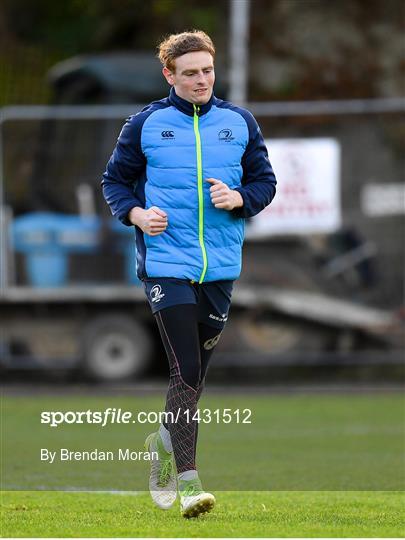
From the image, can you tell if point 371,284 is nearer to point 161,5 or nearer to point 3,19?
point 161,5

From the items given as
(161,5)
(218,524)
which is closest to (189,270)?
(218,524)

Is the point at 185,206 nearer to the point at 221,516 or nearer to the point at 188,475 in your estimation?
the point at 188,475

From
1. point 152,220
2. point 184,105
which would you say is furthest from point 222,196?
point 184,105

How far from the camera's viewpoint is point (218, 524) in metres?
6.38

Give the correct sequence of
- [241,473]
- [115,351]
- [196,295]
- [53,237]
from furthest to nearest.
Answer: [115,351] → [53,237] → [241,473] → [196,295]

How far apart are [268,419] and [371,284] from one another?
13.7 ft

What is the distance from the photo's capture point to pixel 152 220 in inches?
262

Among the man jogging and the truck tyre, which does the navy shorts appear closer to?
the man jogging

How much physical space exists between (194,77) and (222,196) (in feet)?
1.83

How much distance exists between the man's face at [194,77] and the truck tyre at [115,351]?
994cm

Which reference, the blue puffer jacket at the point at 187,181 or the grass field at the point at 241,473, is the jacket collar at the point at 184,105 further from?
the grass field at the point at 241,473

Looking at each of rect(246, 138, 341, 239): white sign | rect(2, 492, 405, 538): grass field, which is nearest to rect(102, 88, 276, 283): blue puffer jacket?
rect(2, 492, 405, 538): grass field

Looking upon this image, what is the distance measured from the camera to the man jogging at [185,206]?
671 cm

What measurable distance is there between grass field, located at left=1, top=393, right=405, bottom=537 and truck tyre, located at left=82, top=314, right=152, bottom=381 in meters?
1.62
